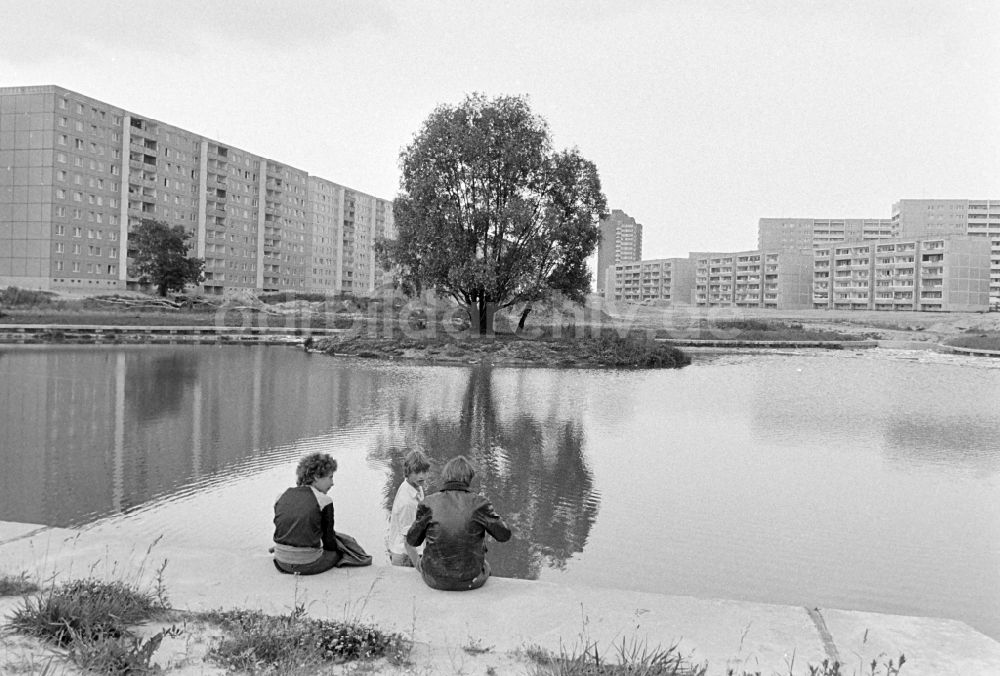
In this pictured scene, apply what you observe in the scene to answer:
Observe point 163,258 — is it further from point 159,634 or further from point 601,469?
point 159,634

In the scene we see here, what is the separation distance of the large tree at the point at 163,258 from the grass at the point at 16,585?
241 feet

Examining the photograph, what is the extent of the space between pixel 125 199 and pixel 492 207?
6242 cm

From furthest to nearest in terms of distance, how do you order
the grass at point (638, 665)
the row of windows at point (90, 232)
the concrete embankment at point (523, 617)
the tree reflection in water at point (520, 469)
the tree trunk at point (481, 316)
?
the row of windows at point (90, 232), the tree trunk at point (481, 316), the tree reflection in water at point (520, 469), the concrete embankment at point (523, 617), the grass at point (638, 665)

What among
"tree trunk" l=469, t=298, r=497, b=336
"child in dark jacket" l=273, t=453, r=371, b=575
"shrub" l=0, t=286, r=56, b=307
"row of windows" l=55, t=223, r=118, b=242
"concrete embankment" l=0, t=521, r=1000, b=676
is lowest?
"concrete embankment" l=0, t=521, r=1000, b=676

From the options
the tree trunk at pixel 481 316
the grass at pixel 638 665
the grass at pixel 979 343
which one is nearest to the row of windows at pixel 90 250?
the tree trunk at pixel 481 316

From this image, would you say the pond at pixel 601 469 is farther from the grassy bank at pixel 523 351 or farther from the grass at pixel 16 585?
the grassy bank at pixel 523 351

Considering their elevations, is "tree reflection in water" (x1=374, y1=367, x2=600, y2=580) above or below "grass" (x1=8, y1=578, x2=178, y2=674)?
below

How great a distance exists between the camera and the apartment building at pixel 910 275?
103062 millimetres

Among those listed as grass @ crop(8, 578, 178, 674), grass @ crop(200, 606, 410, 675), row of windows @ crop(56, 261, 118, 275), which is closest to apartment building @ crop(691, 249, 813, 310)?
row of windows @ crop(56, 261, 118, 275)

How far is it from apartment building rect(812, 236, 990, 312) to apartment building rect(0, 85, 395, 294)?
81.1m

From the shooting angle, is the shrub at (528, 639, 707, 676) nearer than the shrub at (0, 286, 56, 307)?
Yes

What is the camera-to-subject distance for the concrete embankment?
425 centimetres

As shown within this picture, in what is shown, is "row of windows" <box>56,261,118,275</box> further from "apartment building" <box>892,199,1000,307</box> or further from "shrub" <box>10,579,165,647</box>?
"apartment building" <box>892,199,1000,307</box>


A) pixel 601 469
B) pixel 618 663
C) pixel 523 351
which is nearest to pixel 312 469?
pixel 618 663
